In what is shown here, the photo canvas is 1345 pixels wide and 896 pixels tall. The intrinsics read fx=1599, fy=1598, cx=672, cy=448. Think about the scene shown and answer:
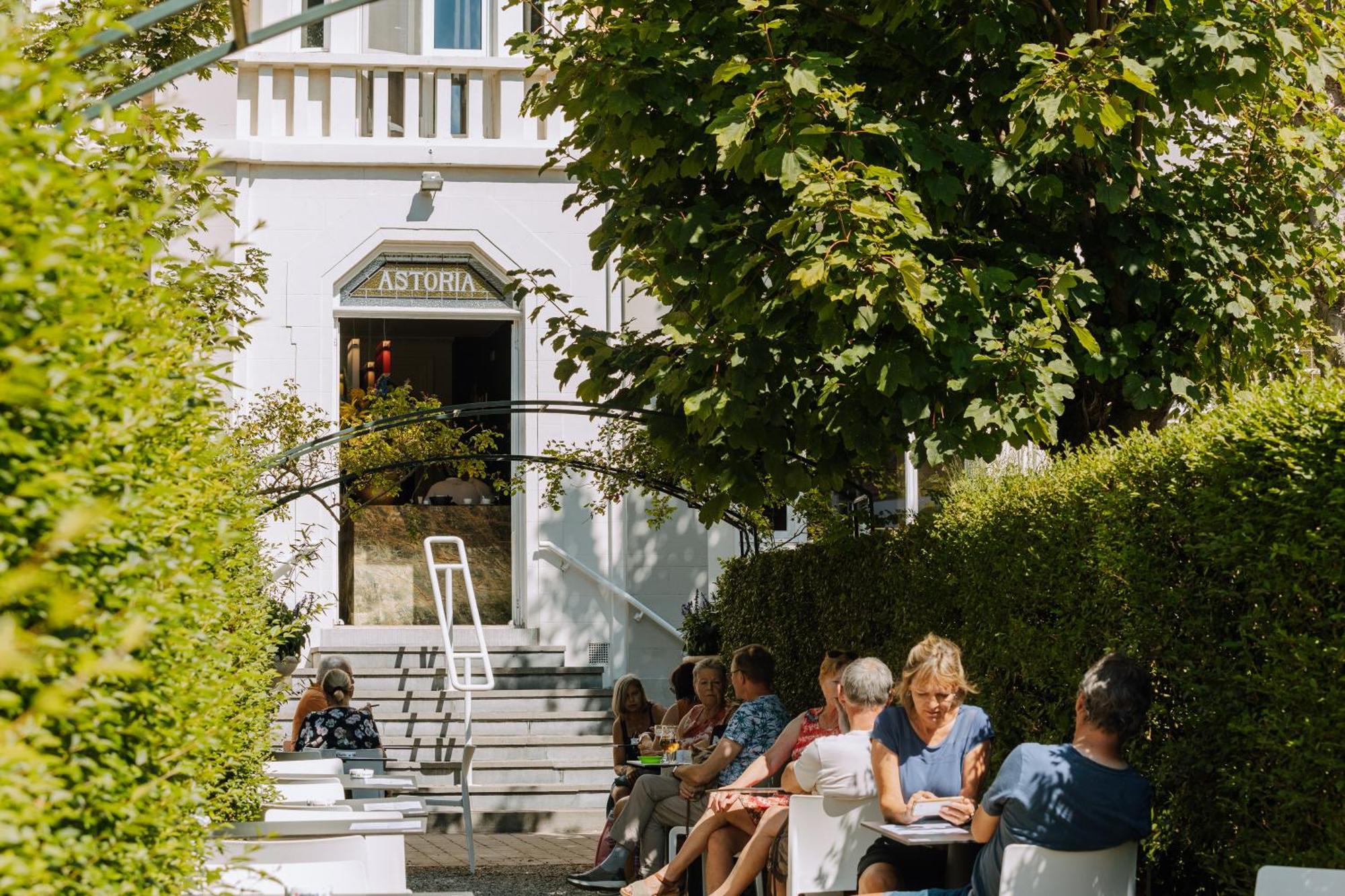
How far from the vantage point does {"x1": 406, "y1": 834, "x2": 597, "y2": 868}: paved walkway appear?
11.8 m

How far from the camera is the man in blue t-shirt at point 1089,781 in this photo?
5305mm

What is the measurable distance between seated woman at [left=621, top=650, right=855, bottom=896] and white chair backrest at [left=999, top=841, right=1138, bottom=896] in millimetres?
2729

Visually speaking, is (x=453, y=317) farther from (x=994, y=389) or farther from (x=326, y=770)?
(x=994, y=389)

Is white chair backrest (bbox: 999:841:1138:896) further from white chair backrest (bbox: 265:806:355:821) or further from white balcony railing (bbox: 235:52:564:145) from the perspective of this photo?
white balcony railing (bbox: 235:52:564:145)

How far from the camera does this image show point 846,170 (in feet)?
22.1

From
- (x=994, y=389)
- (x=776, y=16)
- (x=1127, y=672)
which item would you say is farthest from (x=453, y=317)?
(x=1127, y=672)

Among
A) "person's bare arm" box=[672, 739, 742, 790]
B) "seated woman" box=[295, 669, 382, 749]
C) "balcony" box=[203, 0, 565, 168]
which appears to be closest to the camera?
"person's bare arm" box=[672, 739, 742, 790]

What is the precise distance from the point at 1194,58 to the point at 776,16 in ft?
6.61

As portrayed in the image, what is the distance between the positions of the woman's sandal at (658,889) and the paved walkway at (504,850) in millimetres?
2523

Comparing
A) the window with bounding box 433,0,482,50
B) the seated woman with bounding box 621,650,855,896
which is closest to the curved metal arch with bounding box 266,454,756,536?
the seated woman with bounding box 621,650,855,896

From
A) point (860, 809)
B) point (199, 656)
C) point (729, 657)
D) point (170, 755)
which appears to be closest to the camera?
point (170, 755)

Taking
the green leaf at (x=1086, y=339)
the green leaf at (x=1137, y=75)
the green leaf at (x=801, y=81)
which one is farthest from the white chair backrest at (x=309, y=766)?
the green leaf at (x=1137, y=75)

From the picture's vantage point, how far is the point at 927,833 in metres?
6.07

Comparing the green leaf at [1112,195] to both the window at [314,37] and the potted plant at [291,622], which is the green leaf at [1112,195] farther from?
the window at [314,37]
